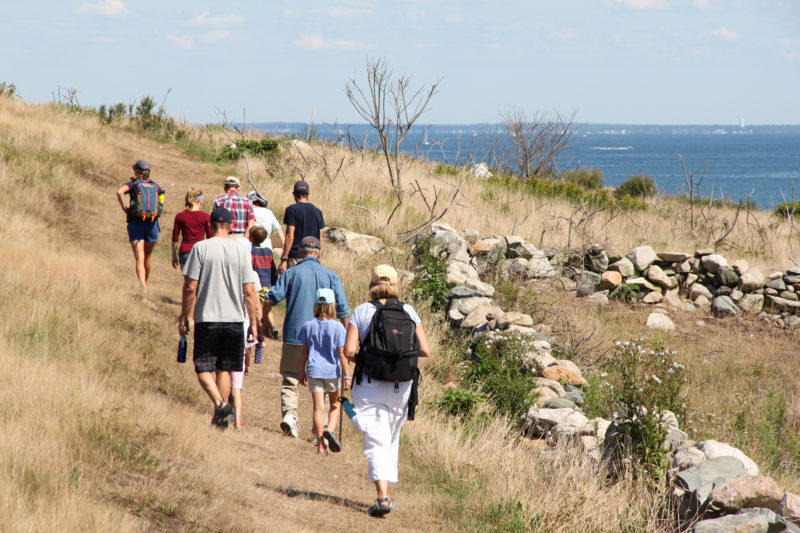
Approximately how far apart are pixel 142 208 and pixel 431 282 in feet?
16.1

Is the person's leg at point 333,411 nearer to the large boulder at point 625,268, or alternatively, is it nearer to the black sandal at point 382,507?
the black sandal at point 382,507

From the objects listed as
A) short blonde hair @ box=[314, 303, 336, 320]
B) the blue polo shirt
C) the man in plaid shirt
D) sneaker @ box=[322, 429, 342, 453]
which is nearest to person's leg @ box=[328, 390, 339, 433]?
sneaker @ box=[322, 429, 342, 453]

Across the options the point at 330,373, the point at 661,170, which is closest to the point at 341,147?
the point at 330,373

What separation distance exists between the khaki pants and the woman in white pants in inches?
58.4

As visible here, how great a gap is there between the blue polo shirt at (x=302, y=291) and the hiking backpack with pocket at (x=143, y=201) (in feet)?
11.7

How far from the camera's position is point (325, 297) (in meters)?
6.10

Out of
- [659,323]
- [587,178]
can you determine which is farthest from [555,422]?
[587,178]

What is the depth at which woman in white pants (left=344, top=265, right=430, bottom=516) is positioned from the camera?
5.11 meters

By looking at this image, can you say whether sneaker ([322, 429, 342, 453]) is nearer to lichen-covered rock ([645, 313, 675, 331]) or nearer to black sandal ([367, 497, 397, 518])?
black sandal ([367, 497, 397, 518])

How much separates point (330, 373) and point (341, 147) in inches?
845

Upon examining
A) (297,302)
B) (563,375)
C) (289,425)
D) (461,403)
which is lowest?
(461,403)

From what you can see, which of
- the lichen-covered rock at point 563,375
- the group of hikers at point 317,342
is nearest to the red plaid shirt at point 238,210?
the group of hikers at point 317,342

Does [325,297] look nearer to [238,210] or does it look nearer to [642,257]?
[238,210]

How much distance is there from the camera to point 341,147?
2697 centimetres
